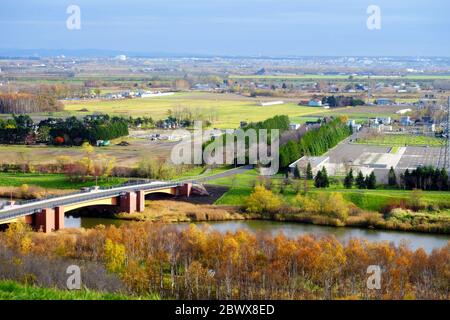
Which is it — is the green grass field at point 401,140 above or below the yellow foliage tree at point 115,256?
below

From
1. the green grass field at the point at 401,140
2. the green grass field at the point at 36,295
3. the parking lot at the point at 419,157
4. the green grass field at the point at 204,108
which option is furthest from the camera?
the green grass field at the point at 204,108

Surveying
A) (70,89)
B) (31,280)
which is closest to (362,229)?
(31,280)

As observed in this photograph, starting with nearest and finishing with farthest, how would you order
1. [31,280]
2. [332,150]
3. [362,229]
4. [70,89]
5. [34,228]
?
1. [31,280]
2. [34,228]
3. [362,229]
4. [332,150]
5. [70,89]

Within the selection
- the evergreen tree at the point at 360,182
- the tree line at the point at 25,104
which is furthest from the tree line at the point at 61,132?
the evergreen tree at the point at 360,182

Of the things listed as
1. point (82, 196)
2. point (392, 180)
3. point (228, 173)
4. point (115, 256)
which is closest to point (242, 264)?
point (115, 256)

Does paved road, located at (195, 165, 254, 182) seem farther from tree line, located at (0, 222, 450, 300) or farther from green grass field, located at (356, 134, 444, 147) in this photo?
tree line, located at (0, 222, 450, 300)

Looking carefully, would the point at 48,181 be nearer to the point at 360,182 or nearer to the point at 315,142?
the point at 360,182

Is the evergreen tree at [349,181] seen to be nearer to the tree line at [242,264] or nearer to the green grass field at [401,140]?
the tree line at [242,264]
